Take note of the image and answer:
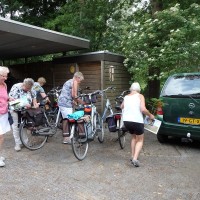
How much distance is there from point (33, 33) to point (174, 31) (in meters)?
4.32

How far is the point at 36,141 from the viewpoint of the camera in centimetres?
676

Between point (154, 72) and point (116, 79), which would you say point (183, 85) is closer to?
point (154, 72)

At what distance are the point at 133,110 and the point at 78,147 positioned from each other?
1.34 metres

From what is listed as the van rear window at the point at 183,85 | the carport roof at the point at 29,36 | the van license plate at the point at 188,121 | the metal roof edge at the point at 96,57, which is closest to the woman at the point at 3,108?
the carport roof at the point at 29,36

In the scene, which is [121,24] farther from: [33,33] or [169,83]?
[169,83]

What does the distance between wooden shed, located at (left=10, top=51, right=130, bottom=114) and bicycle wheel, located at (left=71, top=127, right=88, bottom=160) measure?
186 inches

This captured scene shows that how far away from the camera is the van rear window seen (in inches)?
248

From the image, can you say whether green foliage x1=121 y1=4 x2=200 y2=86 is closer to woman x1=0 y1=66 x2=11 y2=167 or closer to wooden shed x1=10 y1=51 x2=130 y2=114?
wooden shed x1=10 y1=51 x2=130 y2=114

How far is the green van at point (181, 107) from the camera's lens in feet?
20.0

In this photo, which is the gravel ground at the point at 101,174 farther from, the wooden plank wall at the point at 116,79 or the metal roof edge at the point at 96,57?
the metal roof edge at the point at 96,57

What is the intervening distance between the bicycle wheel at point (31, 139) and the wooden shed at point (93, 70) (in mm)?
3991

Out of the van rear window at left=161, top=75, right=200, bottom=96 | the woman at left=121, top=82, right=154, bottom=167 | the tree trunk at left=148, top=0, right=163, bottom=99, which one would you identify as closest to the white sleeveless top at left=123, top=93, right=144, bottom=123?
the woman at left=121, top=82, right=154, bottom=167

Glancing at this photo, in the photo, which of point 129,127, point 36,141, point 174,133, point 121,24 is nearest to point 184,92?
point 174,133

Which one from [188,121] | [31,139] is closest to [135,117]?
[188,121]
